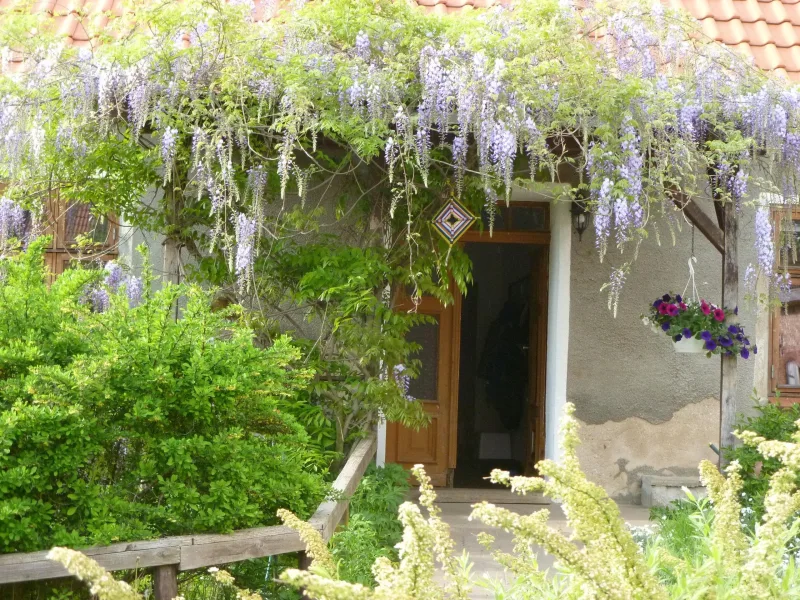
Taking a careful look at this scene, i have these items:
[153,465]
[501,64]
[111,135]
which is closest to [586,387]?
[501,64]

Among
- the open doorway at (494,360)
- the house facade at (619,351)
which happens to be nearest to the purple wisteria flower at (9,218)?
the house facade at (619,351)

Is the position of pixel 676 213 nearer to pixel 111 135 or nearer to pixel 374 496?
pixel 374 496

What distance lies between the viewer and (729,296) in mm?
5250

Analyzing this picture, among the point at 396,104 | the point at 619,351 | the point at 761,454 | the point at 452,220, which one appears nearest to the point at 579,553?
the point at 396,104

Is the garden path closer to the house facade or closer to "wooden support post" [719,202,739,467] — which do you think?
the house facade

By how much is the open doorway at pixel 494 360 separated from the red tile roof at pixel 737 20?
2686 millimetres

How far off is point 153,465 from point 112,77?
2.55 m

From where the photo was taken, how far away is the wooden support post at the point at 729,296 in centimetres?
520

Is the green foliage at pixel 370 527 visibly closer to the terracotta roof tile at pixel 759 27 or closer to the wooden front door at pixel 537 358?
the wooden front door at pixel 537 358

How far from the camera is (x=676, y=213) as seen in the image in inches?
246

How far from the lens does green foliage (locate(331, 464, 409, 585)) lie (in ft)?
12.1

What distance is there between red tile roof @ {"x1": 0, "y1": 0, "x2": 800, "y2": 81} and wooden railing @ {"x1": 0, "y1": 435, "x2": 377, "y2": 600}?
423cm

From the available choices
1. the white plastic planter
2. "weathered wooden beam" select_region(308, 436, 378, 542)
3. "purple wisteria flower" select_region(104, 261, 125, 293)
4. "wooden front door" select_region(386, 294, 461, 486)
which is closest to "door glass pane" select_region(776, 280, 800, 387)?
the white plastic planter

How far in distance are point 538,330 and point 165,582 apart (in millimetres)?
4616
